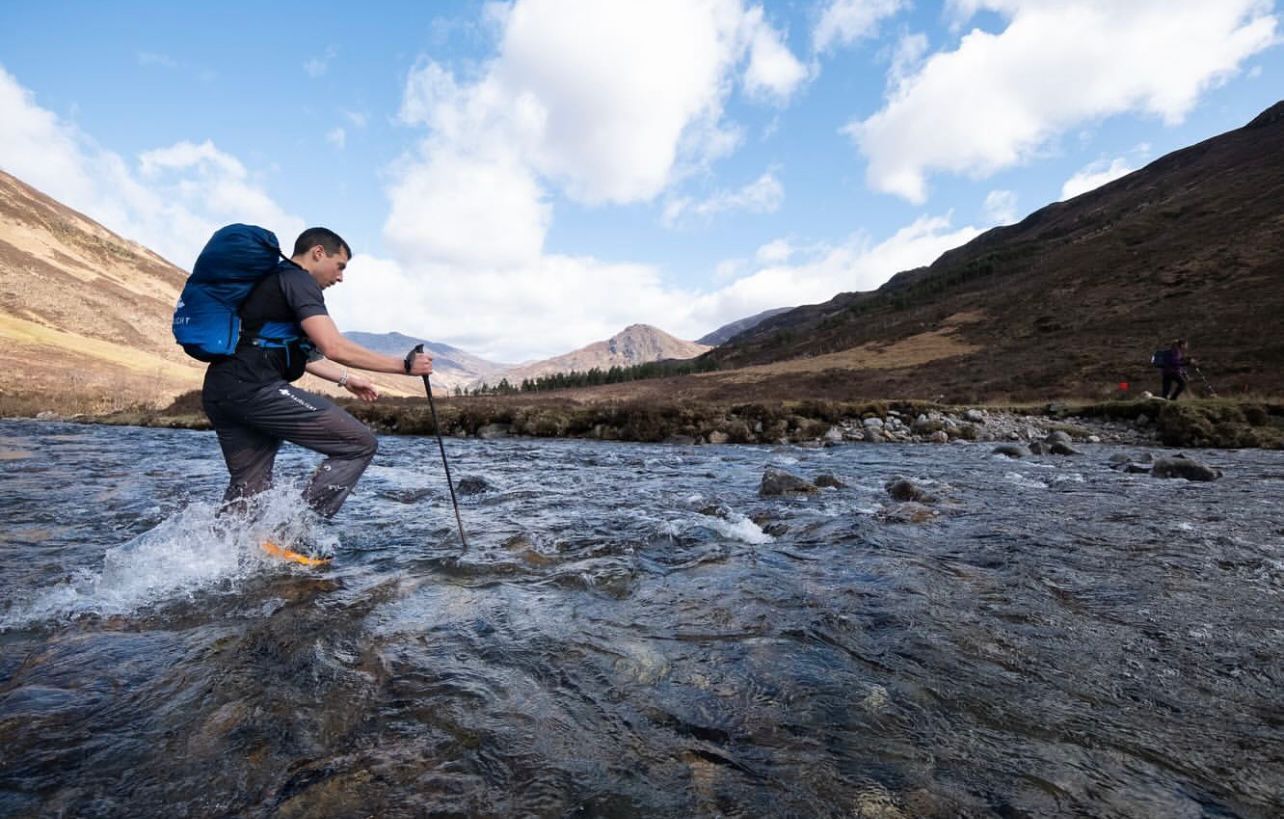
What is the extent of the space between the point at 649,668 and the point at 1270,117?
13070 centimetres

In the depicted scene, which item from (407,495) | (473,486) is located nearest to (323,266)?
(407,495)

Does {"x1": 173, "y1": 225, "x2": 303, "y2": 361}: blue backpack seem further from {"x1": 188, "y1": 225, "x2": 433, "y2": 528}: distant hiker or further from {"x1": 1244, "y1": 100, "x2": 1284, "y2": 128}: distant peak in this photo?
{"x1": 1244, "y1": 100, "x2": 1284, "y2": 128}: distant peak

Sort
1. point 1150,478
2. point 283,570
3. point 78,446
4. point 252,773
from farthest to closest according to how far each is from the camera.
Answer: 1. point 78,446
2. point 1150,478
3. point 283,570
4. point 252,773

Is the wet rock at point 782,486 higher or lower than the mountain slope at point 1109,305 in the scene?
lower

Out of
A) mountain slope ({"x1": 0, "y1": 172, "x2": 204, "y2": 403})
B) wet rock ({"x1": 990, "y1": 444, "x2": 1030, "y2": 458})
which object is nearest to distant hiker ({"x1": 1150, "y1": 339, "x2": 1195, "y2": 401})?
wet rock ({"x1": 990, "y1": 444, "x2": 1030, "y2": 458})

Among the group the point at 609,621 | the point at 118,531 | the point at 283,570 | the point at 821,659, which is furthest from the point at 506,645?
the point at 118,531

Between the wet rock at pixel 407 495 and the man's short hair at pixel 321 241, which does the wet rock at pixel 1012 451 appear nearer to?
the wet rock at pixel 407 495

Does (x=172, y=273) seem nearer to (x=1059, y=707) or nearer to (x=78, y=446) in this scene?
(x=78, y=446)

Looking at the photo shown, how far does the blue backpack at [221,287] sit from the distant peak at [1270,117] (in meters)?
124

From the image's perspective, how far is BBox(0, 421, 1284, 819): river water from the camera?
100 inches

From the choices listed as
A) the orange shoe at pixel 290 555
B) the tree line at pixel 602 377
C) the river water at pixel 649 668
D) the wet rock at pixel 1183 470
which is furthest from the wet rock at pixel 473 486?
the tree line at pixel 602 377

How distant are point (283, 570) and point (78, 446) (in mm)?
18548

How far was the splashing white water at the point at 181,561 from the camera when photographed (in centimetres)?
461

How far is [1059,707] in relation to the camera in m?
3.19
